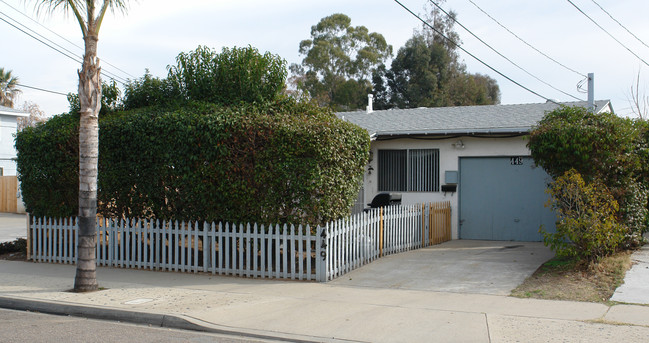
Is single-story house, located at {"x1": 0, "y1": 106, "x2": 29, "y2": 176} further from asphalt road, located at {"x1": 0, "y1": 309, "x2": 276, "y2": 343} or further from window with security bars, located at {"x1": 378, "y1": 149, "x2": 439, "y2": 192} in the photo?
asphalt road, located at {"x1": 0, "y1": 309, "x2": 276, "y2": 343}

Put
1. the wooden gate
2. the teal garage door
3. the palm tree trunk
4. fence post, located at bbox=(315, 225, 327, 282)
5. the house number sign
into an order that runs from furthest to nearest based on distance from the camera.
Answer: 1. the wooden gate
2. the house number sign
3. the teal garage door
4. fence post, located at bbox=(315, 225, 327, 282)
5. the palm tree trunk

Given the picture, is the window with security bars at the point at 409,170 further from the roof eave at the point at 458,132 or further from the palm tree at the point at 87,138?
the palm tree at the point at 87,138

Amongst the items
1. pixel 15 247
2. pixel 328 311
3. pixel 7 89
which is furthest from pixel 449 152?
pixel 7 89

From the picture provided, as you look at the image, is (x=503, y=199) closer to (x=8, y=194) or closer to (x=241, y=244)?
(x=241, y=244)

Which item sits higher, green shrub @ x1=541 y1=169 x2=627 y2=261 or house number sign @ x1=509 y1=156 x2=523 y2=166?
house number sign @ x1=509 y1=156 x2=523 y2=166

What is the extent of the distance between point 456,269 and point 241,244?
4040 mm

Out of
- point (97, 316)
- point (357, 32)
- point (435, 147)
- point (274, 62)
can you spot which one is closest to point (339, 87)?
point (357, 32)

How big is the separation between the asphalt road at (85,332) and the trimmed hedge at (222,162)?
10.6 feet

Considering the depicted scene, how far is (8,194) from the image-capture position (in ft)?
94.8

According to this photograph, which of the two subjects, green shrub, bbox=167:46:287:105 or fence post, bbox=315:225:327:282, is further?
green shrub, bbox=167:46:287:105

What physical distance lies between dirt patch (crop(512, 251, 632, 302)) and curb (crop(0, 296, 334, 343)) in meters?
3.94

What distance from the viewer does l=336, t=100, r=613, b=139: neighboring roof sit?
1523 centimetres

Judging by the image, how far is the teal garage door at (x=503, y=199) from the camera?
14.8 metres

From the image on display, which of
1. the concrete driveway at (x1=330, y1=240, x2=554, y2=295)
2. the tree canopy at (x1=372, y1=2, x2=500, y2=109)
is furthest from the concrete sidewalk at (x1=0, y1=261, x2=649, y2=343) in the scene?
the tree canopy at (x1=372, y1=2, x2=500, y2=109)
